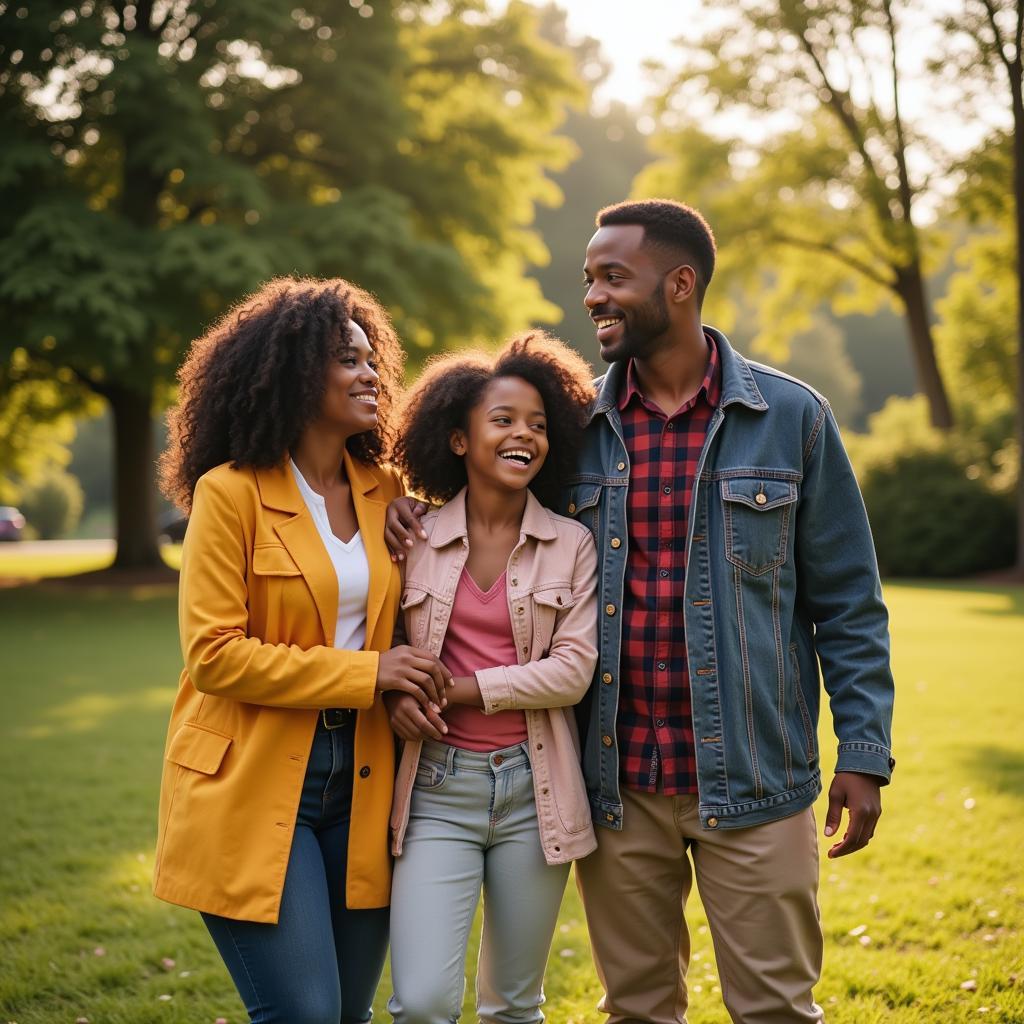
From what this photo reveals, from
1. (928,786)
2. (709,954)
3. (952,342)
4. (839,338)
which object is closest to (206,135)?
(928,786)

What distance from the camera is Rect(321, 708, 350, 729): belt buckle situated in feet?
10.2

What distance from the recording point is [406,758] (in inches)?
126

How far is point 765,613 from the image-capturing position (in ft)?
10.7

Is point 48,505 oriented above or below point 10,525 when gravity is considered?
above

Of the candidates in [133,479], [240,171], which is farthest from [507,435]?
[133,479]

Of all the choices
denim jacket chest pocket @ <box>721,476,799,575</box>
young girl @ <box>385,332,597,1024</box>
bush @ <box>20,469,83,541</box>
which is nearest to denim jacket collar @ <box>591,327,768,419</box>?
young girl @ <box>385,332,597,1024</box>

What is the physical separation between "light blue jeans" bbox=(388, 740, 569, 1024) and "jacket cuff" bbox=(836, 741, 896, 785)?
880 millimetres

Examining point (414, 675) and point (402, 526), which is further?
point (402, 526)

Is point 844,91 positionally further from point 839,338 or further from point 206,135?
point 839,338

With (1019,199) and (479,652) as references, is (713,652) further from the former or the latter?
(1019,199)

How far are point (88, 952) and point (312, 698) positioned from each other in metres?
2.84

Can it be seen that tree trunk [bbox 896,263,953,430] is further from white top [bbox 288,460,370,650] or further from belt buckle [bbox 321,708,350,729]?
belt buckle [bbox 321,708,350,729]

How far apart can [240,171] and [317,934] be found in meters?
16.6

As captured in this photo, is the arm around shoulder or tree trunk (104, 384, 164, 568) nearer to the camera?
the arm around shoulder
